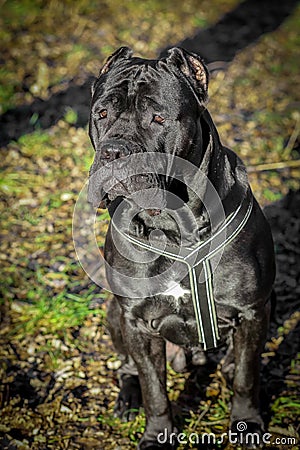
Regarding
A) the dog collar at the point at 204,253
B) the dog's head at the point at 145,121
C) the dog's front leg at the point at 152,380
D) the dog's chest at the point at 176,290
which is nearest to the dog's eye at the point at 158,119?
the dog's head at the point at 145,121

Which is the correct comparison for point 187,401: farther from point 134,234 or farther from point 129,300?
point 134,234

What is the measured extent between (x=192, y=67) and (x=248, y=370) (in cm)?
142

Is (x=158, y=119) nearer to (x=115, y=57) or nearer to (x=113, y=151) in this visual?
(x=113, y=151)

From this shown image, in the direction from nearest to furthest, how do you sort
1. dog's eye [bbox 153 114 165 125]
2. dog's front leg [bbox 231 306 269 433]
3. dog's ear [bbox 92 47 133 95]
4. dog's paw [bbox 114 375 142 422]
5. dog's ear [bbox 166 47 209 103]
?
1. dog's eye [bbox 153 114 165 125]
2. dog's ear [bbox 166 47 209 103]
3. dog's ear [bbox 92 47 133 95]
4. dog's front leg [bbox 231 306 269 433]
5. dog's paw [bbox 114 375 142 422]

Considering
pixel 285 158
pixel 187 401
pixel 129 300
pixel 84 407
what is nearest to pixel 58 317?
pixel 84 407

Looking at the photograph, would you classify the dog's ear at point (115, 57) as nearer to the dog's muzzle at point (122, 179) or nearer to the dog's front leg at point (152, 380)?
the dog's muzzle at point (122, 179)

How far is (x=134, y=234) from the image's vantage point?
9.86ft

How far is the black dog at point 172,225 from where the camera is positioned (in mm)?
2750

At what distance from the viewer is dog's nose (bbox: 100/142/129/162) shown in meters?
2.65

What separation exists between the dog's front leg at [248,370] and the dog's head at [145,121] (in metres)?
0.81

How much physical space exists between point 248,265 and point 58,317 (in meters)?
1.72

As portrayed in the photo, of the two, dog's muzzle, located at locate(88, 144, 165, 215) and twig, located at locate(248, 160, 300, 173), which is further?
twig, located at locate(248, 160, 300, 173)

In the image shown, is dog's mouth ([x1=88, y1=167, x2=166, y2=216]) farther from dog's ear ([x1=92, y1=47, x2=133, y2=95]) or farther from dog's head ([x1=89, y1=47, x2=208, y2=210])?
dog's ear ([x1=92, y1=47, x2=133, y2=95])

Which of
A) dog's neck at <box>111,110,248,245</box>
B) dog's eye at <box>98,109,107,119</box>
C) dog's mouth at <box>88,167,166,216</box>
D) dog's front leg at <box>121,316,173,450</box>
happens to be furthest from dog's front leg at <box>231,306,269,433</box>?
dog's eye at <box>98,109,107,119</box>
